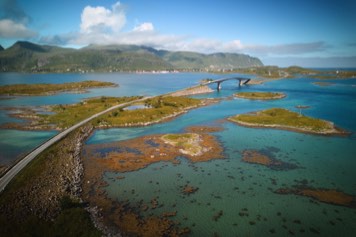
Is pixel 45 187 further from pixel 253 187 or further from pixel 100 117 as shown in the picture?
pixel 100 117

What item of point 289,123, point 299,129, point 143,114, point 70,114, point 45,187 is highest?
point 143,114

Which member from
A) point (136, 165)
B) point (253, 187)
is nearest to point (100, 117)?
point (136, 165)

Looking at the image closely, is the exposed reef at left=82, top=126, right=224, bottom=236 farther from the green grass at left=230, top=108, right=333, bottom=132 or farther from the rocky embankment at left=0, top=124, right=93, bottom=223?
the green grass at left=230, top=108, right=333, bottom=132

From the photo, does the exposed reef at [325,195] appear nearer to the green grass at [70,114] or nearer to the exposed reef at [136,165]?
the exposed reef at [136,165]

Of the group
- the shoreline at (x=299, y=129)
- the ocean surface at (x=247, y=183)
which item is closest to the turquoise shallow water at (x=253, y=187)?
the ocean surface at (x=247, y=183)

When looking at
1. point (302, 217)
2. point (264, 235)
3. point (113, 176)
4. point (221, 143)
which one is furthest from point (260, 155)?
point (113, 176)

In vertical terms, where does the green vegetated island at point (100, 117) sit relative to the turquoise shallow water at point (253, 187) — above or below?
above

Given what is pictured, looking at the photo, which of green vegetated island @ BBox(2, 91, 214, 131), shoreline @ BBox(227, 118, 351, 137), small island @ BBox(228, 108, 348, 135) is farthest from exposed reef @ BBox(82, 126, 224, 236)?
green vegetated island @ BBox(2, 91, 214, 131)
